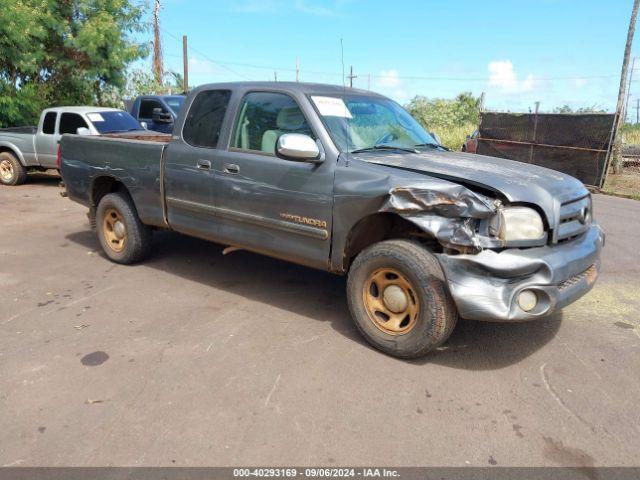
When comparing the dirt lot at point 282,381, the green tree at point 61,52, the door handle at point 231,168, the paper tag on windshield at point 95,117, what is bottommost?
the dirt lot at point 282,381

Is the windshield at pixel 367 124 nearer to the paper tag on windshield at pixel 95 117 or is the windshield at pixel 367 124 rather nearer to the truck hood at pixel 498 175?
the truck hood at pixel 498 175

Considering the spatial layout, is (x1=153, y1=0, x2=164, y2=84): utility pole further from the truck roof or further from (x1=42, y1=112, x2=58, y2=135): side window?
the truck roof

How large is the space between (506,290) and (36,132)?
11.4m

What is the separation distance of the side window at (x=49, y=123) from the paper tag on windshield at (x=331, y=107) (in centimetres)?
903

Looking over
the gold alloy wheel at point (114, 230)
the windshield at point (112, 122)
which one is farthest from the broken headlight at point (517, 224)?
the windshield at point (112, 122)

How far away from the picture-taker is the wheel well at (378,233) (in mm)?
3653

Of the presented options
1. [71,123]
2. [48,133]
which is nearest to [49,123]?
[48,133]

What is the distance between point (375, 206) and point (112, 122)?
8.90 metres

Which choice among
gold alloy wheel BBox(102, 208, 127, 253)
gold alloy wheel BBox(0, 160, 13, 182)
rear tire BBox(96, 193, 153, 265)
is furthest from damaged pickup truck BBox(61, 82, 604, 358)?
gold alloy wheel BBox(0, 160, 13, 182)

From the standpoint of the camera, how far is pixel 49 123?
1121 cm

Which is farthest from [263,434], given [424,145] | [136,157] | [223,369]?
[136,157]

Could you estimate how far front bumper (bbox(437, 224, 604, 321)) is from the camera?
3.18 meters

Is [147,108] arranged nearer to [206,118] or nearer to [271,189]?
[206,118]

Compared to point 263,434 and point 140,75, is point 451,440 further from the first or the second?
point 140,75
